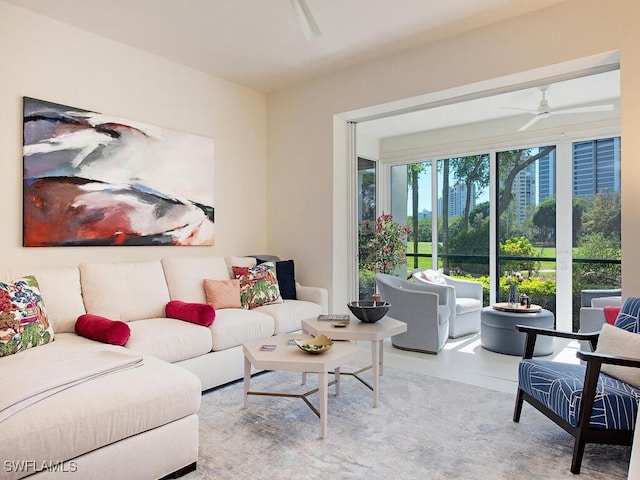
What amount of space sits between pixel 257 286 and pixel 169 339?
1162 millimetres

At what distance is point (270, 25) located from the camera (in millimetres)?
3383

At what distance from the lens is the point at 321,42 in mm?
3678

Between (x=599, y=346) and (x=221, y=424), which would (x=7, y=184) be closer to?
(x=221, y=424)

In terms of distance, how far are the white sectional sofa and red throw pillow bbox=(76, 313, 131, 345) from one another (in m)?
0.05

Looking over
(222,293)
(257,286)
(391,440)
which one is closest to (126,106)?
(222,293)

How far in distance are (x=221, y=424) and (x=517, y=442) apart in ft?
5.60

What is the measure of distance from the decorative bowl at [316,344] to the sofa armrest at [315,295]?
136 cm

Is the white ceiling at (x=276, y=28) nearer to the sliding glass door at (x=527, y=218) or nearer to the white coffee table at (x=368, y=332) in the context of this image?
the sliding glass door at (x=527, y=218)

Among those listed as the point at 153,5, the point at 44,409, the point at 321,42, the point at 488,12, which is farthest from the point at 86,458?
the point at 488,12

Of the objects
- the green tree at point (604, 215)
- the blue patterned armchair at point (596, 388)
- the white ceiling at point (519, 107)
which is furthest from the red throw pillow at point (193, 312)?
the green tree at point (604, 215)

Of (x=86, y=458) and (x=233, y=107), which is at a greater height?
(x=233, y=107)

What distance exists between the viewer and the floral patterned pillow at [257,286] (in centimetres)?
384

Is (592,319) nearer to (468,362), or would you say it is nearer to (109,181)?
(468,362)

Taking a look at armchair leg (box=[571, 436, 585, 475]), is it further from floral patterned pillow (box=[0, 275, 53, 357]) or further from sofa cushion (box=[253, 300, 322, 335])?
floral patterned pillow (box=[0, 275, 53, 357])
